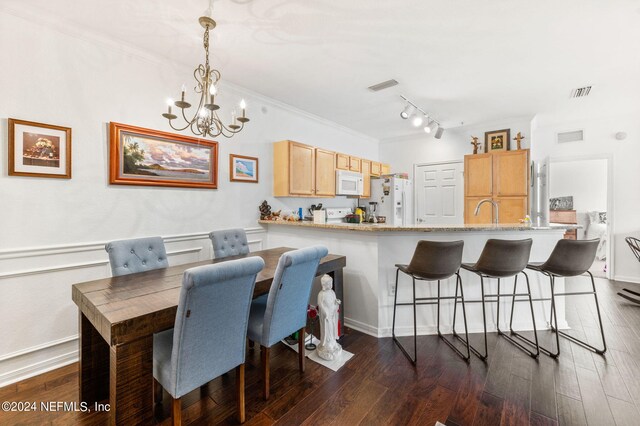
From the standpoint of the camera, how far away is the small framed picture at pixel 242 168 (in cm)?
348

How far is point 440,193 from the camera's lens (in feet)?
18.3

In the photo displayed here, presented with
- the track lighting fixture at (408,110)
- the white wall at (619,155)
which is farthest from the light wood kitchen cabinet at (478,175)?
the track lighting fixture at (408,110)

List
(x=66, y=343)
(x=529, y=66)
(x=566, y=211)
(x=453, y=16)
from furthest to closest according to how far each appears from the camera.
→ 1. (x=566, y=211)
2. (x=529, y=66)
3. (x=66, y=343)
4. (x=453, y=16)

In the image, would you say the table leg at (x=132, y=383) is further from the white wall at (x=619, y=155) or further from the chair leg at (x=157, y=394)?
the white wall at (x=619, y=155)

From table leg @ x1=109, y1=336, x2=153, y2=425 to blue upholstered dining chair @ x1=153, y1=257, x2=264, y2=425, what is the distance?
10 centimetres

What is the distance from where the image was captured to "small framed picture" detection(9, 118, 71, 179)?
2066 millimetres

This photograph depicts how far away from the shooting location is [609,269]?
463 centimetres

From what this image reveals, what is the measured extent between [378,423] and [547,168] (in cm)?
387

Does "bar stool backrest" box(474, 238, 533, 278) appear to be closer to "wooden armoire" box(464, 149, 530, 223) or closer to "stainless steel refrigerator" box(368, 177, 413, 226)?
"wooden armoire" box(464, 149, 530, 223)

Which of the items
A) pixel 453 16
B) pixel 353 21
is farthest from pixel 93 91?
pixel 453 16

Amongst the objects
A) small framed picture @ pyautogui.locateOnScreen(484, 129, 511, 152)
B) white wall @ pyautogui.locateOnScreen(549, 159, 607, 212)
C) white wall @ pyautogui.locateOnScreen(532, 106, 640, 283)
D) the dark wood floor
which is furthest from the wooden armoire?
the dark wood floor

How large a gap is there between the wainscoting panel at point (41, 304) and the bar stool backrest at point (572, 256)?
404cm

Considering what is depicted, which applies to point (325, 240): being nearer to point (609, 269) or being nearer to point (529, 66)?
point (529, 66)

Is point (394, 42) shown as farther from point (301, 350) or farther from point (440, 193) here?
point (440, 193)
